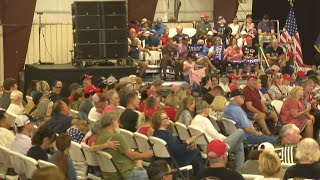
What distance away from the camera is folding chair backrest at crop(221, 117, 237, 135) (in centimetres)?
1352

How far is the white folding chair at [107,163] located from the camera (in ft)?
34.9

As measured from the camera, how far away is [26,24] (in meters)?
23.3

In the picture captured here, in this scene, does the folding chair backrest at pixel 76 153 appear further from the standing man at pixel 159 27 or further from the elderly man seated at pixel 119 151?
the standing man at pixel 159 27

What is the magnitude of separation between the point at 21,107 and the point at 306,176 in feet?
22.1

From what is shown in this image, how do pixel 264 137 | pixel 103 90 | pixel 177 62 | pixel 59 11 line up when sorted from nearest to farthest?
pixel 264 137 < pixel 103 90 < pixel 177 62 < pixel 59 11

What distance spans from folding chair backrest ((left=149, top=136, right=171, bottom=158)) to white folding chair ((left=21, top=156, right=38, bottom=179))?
1.96 m

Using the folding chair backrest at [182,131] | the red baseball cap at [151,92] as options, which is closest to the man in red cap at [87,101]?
the red baseball cap at [151,92]

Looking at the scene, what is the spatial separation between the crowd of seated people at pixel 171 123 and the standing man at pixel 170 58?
370 cm

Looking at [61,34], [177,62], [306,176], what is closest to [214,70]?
[177,62]

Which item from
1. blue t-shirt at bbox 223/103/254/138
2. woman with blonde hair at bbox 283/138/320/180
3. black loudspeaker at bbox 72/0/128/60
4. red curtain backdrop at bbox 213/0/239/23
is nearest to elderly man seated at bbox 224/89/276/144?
blue t-shirt at bbox 223/103/254/138

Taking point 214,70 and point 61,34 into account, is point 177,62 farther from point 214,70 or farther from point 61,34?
point 61,34

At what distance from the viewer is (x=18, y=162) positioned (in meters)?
10.0

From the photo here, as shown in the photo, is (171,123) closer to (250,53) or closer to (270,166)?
(270,166)

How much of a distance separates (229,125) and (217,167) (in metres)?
5.47
